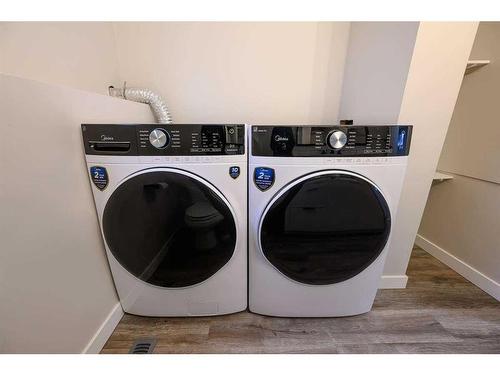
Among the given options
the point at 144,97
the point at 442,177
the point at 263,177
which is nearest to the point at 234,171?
the point at 263,177

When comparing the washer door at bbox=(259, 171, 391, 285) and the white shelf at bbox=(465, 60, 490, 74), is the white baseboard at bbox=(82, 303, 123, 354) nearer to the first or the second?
the washer door at bbox=(259, 171, 391, 285)

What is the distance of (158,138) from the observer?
2.20ft

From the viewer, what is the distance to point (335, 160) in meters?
0.69

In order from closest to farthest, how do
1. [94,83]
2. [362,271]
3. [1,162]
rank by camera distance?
[1,162]
[362,271]
[94,83]

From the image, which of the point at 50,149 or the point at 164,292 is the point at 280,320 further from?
the point at 50,149

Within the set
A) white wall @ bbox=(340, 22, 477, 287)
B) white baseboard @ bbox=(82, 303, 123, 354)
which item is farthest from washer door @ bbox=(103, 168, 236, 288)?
white wall @ bbox=(340, 22, 477, 287)

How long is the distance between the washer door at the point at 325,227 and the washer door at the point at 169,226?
19cm

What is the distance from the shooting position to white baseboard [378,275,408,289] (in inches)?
43.8

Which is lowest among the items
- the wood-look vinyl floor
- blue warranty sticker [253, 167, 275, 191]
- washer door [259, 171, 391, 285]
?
A: the wood-look vinyl floor

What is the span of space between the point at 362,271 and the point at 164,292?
88cm

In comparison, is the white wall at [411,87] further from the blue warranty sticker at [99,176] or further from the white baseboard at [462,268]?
the blue warranty sticker at [99,176]

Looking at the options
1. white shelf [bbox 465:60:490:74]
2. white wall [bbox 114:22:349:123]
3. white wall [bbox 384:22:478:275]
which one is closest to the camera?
white wall [bbox 384:22:478:275]

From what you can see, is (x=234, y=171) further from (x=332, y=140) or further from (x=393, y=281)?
(x=393, y=281)
